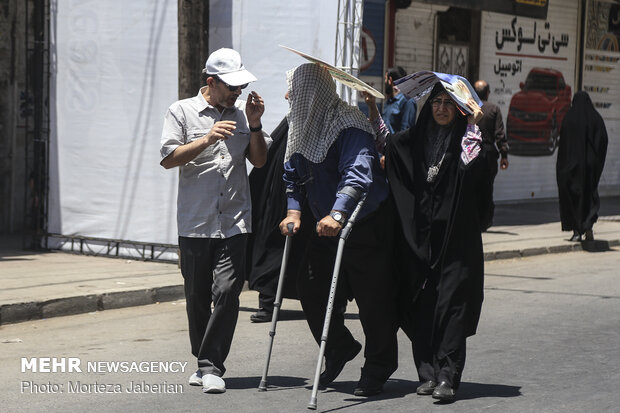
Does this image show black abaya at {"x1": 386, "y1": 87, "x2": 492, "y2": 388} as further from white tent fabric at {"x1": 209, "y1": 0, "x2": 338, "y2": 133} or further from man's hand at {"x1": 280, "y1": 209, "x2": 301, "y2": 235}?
white tent fabric at {"x1": 209, "y1": 0, "x2": 338, "y2": 133}

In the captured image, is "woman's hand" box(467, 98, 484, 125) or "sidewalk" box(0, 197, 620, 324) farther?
"sidewalk" box(0, 197, 620, 324)

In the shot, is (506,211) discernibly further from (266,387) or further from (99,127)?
(266,387)

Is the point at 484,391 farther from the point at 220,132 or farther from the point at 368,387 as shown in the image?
the point at 220,132

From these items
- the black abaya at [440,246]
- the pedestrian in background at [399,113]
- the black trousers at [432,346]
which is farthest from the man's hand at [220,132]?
the pedestrian in background at [399,113]

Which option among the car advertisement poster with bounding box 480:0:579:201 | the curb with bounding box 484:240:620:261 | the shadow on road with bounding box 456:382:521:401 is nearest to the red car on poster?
the car advertisement poster with bounding box 480:0:579:201

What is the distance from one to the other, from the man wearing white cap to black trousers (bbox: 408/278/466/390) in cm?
104

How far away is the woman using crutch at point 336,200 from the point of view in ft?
19.7

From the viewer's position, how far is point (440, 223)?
6.10 m

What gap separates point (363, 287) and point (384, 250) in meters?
0.24

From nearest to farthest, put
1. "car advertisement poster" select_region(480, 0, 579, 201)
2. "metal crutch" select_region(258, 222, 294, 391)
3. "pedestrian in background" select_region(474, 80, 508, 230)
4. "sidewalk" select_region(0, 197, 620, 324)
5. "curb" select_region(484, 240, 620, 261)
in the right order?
"metal crutch" select_region(258, 222, 294, 391) → "sidewalk" select_region(0, 197, 620, 324) → "curb" select_region(484, 240, 620, 261) → "pedestrian in background" select_region(474, 80, 508, 230) → "car advertisement poster" select_region(480, 0, 579, 201)

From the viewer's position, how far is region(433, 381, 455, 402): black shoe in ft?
19.4

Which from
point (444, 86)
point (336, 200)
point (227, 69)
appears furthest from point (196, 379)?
point (444, 86)

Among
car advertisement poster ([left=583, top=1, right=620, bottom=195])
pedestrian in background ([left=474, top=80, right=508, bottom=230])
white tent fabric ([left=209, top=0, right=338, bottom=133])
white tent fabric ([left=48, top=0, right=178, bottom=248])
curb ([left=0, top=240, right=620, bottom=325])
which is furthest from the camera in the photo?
car advertisement poster ([left=583, top=1, right=620, bottom=195])

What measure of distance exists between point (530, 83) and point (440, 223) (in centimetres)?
1413
